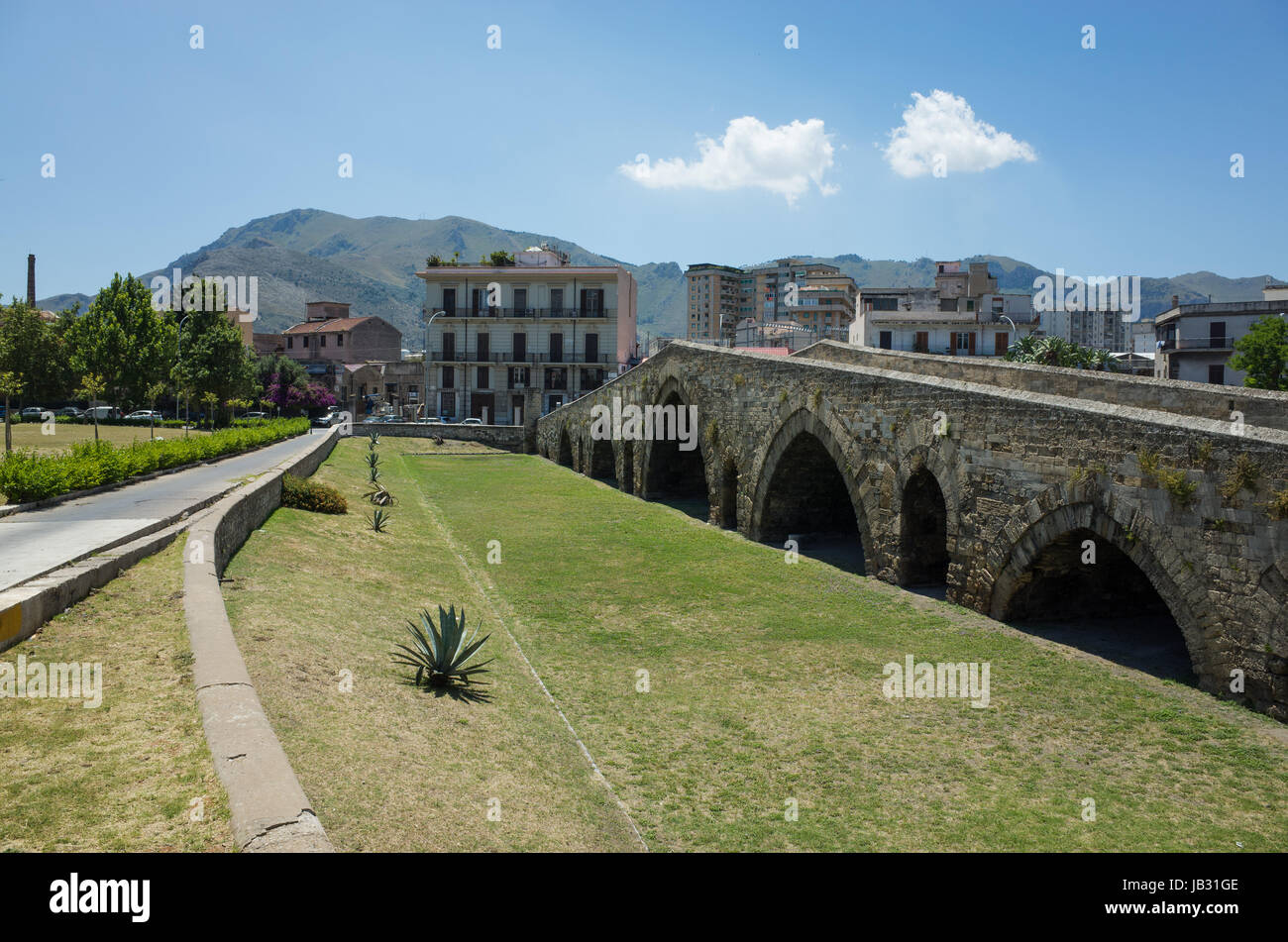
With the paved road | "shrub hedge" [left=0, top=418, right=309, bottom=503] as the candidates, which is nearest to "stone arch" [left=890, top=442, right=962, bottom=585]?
the paved road

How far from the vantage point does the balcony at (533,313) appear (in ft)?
206

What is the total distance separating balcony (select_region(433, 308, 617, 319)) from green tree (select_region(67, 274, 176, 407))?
20369 millimetres

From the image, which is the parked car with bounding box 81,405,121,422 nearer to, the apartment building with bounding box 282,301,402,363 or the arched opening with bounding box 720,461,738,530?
the apartment building with bounding box 282,301,402,363

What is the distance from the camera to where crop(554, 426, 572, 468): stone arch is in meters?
45.9

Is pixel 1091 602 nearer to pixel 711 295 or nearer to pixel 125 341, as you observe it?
pixel 125 341

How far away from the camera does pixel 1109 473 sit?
37.5ft

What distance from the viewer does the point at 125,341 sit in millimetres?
41781

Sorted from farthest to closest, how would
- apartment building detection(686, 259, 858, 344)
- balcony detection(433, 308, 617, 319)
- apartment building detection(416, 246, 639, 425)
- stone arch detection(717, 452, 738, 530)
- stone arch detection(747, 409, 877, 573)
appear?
apartment building detection(686, 259, 858, 344) → apartment building detection(416, 246, 639, 425) → balcony detection(433, 308, 617, 319) → stone arch detection(717, 452, 738, 530) → stone arch detection(747, 409, 877, 573)

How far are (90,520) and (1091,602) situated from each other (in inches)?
677

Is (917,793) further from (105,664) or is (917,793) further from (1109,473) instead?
(105,664)

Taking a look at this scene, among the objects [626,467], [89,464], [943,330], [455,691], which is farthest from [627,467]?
[943,330]

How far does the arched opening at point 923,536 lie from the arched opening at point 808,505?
175 inches

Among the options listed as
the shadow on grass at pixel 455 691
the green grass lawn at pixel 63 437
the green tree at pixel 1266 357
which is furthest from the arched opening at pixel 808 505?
the green tree at pixel 1266 357
